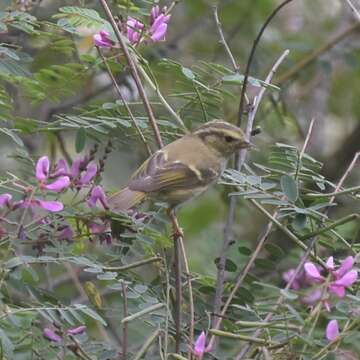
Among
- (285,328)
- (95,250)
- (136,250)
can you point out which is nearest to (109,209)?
(136,250)

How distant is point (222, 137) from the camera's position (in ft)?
10.6

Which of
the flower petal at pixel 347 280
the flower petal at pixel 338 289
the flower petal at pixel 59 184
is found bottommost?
the flower petal at pixel 338 289

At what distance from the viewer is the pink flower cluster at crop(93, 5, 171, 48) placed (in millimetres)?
2908

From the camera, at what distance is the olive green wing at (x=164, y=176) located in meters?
3.02

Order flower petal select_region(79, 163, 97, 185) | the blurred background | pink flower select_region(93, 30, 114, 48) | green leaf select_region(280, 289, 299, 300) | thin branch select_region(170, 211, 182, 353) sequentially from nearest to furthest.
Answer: green leaf select_region(280, 289, 299, 300)
thin branch select_region(170, 211, 182, 353)
flower petal select_region(79, 163, 97, 185)
pink flower select_region(93, 30, 114, 48)
the blurred background

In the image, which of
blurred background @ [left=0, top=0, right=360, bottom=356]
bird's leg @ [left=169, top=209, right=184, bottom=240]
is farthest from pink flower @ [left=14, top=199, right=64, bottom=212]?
blurred background @ [left=0, top=0, right=360, bottom=356]

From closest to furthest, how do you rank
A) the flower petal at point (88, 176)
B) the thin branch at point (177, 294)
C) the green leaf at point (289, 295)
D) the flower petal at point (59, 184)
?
the green leaf at point (289, 295), the thin branch at point (177, 294), the flower petal at point (59, 184), the flower petal at point (88, 176)

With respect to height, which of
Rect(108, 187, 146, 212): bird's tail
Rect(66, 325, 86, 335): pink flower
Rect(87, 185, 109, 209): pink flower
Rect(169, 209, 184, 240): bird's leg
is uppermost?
Rect(87, 185, 109, 209): pink flower

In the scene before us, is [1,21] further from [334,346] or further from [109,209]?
[334,346]

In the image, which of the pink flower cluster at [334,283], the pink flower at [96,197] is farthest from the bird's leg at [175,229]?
the pink flower cluster at [334,283]

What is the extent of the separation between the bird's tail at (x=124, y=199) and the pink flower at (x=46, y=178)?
0.58 ft

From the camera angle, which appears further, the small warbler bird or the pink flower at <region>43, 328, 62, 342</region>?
the small warbler bird

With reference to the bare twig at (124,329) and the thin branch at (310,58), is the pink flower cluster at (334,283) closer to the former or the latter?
the bare twig at (124,329)

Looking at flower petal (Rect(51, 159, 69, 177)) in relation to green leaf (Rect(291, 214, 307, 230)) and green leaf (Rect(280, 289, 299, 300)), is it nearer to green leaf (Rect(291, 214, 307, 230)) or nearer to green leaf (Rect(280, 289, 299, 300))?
green leaf (Rect(291, 214, 307, 230))
